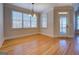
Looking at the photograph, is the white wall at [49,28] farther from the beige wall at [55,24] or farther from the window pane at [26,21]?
the window pane at [26,21]

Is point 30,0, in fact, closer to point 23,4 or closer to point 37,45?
point 23,4

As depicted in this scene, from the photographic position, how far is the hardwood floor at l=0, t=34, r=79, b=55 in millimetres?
2057

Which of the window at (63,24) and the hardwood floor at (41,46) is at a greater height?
the window at (63,24)

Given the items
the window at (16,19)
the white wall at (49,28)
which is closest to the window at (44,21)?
the white wall at (49,28)

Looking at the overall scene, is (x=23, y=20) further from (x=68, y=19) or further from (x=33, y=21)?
(x=68, y=19)

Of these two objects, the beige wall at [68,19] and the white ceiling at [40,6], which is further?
the beige wall at [68,19]

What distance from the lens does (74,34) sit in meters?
2.17

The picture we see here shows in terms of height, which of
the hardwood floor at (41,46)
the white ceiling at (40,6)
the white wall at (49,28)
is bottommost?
the hardwood floor at (41,46)

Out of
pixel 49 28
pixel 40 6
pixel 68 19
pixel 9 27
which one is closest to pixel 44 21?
pixel 49 28

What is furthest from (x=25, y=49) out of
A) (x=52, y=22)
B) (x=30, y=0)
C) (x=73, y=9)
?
(x=73, y=9)

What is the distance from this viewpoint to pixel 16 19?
2.11 metres

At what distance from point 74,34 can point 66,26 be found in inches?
8.2

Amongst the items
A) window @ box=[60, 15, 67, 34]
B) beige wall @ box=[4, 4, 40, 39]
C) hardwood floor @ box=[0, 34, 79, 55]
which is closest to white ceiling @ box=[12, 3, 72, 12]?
beige wall @ box=[4, 4, 40, 39]

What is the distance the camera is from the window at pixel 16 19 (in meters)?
2.07
